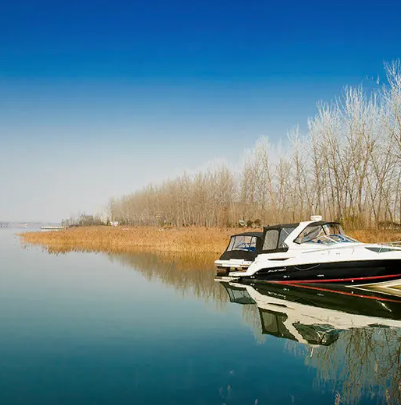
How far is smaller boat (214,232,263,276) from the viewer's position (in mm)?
17594

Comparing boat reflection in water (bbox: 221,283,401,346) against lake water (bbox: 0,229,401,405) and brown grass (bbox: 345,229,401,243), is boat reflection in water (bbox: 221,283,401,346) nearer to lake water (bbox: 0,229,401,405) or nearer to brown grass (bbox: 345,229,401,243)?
lake water (bbox: 0,229,401,405)

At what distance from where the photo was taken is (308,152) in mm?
37562

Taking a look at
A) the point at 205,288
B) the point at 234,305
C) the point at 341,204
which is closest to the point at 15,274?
the point at 205,288

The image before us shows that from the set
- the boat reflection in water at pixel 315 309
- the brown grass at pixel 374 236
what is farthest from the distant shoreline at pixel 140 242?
the boat reflection in water at pixel 315 309

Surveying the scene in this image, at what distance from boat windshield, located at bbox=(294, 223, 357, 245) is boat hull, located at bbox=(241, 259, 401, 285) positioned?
1.02 meters

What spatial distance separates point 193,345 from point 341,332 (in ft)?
10.5

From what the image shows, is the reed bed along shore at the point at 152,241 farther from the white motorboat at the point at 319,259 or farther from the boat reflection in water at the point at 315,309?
the boat reflection in water at the point at 315,309

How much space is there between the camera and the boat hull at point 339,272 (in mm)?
12289

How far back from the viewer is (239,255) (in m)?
17.9

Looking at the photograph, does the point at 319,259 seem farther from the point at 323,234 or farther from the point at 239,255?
the point at 239,255

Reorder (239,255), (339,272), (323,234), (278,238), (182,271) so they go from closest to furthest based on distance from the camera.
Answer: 1. (339,272)
2. (323,234)
3. (278,238)
4. (239,255)
5. (182,271)

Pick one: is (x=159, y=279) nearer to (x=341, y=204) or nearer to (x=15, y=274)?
(x=15, y=274)

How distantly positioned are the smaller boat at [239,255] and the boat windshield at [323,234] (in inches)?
101

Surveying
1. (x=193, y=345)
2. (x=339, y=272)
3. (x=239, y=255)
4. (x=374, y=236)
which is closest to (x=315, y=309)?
(x=339, y=272)
